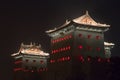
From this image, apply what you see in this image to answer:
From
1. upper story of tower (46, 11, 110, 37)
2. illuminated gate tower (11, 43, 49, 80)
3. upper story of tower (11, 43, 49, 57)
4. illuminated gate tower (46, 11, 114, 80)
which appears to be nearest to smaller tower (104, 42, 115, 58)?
illuminated gate tower (46, 11, 114, 80)

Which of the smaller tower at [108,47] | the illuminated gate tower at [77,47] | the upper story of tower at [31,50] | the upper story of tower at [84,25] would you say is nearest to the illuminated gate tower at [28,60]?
the upper story of tower at [31,50]

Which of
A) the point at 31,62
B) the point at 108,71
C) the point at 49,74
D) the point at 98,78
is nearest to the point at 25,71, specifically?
the point at 31,62

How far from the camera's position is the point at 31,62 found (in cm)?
6425

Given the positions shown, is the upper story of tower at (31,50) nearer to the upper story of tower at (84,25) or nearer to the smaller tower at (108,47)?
the smaller tower at (108,47)

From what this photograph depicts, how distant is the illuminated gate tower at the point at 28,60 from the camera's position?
2480 inches

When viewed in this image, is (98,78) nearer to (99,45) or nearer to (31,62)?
(99,45)

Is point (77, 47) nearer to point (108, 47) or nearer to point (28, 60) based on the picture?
point (108, 47)

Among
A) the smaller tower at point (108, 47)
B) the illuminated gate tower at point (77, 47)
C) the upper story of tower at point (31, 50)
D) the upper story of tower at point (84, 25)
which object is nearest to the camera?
the illuminated gate tower at point (77, 47)

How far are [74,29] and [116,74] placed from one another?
14398 mm

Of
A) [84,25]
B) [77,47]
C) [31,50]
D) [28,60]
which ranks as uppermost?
[84,25]

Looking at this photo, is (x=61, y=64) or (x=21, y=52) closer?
(x=61, y=64)

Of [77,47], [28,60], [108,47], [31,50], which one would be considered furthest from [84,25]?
[28,60]

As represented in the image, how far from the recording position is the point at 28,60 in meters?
63.8

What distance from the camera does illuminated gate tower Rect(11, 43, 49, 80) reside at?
63.0 meters
